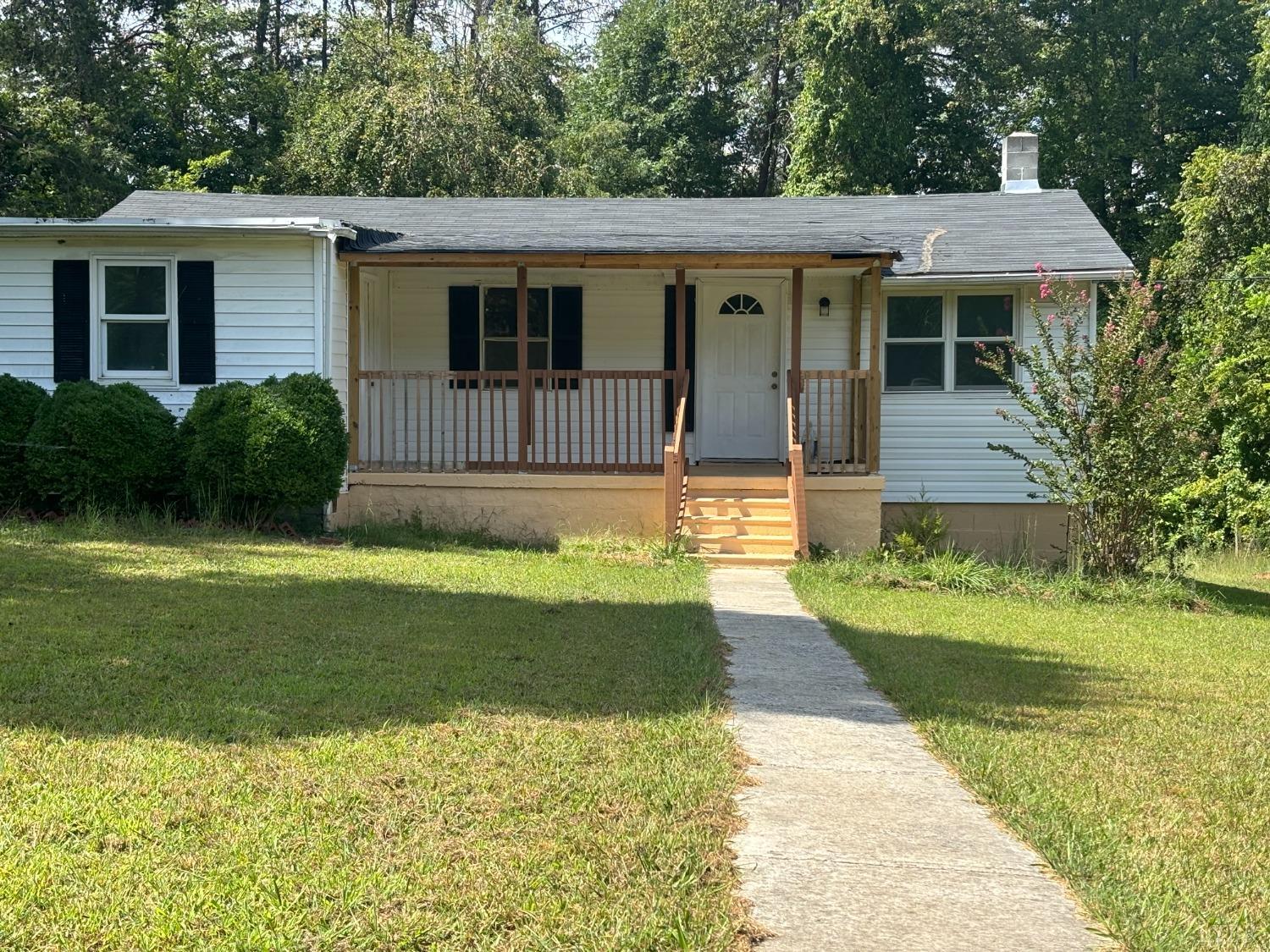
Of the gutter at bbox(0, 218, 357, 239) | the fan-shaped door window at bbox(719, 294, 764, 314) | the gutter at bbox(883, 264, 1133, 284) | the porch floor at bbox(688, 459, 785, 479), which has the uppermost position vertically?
the gutter at bbox(0, 218, 357, 239)

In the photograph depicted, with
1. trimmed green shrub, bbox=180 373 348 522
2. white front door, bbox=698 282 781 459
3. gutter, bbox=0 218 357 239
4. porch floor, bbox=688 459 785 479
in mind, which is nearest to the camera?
trimmed green shrub, bbox=180 373 348 522

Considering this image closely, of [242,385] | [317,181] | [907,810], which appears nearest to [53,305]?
[242,385]

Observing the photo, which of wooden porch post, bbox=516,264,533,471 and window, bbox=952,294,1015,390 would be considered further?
window, bbox=952,294,1015,390

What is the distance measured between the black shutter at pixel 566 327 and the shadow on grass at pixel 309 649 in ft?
17.6

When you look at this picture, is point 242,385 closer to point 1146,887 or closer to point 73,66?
point 1146,887

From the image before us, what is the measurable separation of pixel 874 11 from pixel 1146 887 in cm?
2535

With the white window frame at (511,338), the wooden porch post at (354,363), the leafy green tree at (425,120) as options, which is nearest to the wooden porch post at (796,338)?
the white window frame at (511,338)

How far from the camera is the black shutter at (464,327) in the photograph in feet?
49.5

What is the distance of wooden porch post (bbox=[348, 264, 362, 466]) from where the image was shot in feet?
44.4

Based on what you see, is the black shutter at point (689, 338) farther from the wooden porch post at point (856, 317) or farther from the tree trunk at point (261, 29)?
the tree trunk at point (261, 29)

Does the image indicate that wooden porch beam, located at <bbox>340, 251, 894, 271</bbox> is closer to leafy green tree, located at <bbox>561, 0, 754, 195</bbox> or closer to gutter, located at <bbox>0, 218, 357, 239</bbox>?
gutter, located at <bbox>0, 218, 357, 239</bbox>

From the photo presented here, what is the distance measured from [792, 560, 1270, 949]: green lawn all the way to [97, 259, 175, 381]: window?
7.03 m

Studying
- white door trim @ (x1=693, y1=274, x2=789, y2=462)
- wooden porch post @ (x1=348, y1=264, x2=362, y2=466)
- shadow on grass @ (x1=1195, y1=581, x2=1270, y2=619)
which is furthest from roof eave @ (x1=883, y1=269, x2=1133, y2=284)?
wooden porch post @ (x1=348, y1=264, x2=362, y2=466)

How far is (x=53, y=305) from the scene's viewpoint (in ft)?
42.9
